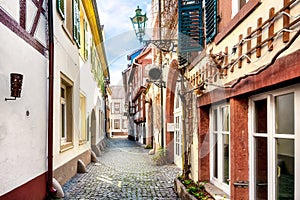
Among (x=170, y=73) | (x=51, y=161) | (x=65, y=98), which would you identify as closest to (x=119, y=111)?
(x=170, y=73)

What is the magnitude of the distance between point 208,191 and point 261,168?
5.29ft

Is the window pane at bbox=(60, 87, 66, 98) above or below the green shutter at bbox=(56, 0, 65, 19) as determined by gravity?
below

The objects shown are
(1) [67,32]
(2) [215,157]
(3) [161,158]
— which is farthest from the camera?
(3) [161,158]

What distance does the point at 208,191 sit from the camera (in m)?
4.93

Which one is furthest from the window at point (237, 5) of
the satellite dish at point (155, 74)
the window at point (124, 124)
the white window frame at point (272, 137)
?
the window at point (124, 124)

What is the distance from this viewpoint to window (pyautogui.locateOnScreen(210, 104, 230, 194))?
15.4 feet

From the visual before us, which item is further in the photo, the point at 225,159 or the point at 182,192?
the point at 182,192

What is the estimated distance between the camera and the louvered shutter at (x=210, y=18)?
4656mm

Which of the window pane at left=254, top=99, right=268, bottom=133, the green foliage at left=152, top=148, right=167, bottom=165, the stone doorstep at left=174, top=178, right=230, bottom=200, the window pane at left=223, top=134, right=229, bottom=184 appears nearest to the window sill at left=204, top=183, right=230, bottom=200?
the stone doorstep at left=174, top=178, right=230, bottom=200

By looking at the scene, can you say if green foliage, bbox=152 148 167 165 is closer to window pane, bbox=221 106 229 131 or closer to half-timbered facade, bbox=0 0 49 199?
half-timbered facade, bbox=0 0 49 199

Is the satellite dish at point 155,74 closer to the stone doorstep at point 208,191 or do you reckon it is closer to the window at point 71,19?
the window at point 71,19

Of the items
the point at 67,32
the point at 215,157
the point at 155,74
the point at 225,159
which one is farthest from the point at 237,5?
the point at 155,74

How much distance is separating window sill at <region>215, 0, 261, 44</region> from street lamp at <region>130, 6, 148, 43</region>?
4.85 metres

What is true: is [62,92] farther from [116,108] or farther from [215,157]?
[116,108]
